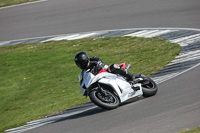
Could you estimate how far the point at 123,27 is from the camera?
58.6ft

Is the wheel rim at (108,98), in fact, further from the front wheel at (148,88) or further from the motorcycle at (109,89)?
the front wheel at (148,88)

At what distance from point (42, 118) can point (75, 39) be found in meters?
8.19

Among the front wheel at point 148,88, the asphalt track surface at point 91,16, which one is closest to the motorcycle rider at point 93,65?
the front wheel at point 148,88

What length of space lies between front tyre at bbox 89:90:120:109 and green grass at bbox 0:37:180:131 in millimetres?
1977

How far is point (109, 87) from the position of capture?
349 inches

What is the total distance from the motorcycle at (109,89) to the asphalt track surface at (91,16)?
7.48 metres

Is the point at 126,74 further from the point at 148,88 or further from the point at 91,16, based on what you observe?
the point at 91,16

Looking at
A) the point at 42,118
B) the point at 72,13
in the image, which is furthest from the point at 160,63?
the point at 72,13

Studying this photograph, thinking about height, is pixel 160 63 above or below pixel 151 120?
below

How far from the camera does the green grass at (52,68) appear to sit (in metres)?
11.2

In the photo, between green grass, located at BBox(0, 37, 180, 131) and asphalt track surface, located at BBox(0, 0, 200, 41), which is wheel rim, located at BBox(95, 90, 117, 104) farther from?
asphalt track surface, located at BBox(0, 0, 200, 41)

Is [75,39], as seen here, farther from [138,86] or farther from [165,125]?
[165,125]

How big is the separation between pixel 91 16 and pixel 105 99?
11.9 meters

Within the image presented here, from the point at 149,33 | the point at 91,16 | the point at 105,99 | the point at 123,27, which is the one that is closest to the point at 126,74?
the point at 105,99
